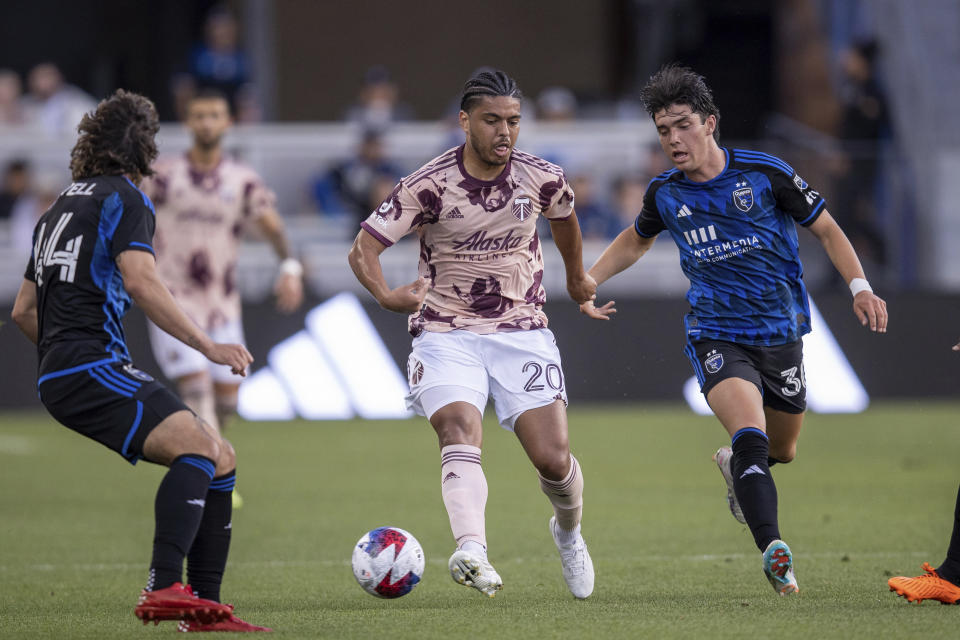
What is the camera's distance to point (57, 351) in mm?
5523

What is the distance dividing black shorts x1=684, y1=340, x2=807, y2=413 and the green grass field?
0.85m

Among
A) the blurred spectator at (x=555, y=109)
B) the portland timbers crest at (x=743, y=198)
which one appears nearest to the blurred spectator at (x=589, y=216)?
the blurred spectator at (x=555, y=109)

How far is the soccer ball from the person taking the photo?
6.17 m

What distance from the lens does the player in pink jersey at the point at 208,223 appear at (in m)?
9.87

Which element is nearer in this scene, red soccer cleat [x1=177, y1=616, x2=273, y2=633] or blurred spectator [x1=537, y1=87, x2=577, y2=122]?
red soccer cleat [x1=177, y1=616, x2=273, y2=633]

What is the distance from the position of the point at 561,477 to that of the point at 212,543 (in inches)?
61.0

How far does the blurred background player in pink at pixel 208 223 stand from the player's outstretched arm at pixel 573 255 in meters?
3.27

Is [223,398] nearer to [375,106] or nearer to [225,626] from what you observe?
[225,626]

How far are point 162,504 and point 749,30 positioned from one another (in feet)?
69.6

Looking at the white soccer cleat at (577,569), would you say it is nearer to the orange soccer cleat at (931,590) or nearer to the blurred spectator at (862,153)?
the orange soccer cleat at (931,590)

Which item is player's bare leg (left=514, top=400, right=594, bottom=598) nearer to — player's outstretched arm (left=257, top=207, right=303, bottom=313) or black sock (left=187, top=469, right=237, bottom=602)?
black sock (left=187, top=469, right=237, bottom=602)

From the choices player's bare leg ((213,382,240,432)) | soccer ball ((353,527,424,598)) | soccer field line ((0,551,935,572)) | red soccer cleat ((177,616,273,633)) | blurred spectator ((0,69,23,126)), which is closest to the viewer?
red soccer cleat ((177,616,273,633))

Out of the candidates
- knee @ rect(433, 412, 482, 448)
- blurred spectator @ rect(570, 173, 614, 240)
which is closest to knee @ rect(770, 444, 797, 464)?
knee @ rect(433, 412, 482, 448)

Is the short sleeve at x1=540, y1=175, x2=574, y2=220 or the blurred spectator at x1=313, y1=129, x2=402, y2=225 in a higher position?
the short sleeve at x1=540, y1=175, x2=574, y2=220
